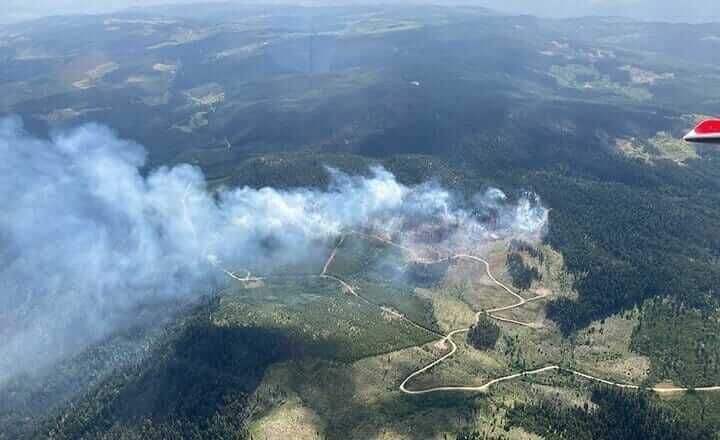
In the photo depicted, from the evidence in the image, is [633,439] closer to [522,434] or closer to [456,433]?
[522,434]

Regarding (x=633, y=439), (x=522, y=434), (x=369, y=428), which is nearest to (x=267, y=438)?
(x=369, y=428)

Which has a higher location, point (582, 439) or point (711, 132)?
point (711, 132)

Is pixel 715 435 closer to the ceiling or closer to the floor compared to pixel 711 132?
closer to the floor

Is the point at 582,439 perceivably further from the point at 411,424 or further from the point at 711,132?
the point at 711,132

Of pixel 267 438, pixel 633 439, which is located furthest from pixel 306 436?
pixel 633 439

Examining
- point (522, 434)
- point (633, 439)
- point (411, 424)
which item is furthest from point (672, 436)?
point (411, 424)
